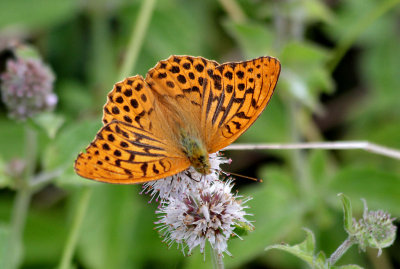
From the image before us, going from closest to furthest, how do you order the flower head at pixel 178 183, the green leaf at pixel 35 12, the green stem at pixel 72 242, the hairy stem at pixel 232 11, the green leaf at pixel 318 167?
the flower head at pixel 178 183, the green stem at pixel 72 242, the green leaf at pixel 318 167, the hairy stem at pixel 232 11, the green leaf at pixel 35 12

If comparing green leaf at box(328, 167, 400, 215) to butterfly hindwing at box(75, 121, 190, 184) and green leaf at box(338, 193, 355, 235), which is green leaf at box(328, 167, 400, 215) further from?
butterfly hindwing at box(75, 121, 190, 184)

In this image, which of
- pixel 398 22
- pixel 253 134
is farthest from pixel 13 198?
pixel 398 22

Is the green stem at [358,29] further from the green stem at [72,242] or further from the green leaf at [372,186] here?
the green stem at [72,242]

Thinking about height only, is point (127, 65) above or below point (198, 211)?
above

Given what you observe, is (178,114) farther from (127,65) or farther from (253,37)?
(253,37)

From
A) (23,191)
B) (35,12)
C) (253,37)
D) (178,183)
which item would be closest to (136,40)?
(253,37)

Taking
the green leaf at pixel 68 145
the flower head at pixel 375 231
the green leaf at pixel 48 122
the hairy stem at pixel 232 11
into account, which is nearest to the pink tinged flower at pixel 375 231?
the flower head at pixel 375 231

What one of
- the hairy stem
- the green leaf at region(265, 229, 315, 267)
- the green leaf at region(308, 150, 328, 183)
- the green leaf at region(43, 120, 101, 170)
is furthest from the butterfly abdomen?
the hairy stem
